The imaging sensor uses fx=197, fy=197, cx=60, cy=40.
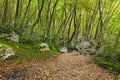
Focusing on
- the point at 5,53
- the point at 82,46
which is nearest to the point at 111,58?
the point at 5,53

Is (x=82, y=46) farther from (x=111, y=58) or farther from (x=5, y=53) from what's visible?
(x=5, y=53)

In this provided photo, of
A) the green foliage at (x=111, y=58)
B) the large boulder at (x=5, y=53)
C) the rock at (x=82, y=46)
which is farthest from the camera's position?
the rock at (x=82, y=46)

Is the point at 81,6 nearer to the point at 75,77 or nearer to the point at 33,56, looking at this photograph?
the point at 33,56

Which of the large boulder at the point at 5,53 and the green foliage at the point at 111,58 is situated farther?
the green foliage at the point at 111,58

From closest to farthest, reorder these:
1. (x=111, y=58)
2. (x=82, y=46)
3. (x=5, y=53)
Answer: (x=5, y=53)
(x=111, y=58)
(x=82, y=46)

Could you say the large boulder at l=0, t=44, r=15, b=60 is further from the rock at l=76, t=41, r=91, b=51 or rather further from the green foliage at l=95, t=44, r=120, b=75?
the rock at l=76, t=41, r=91, b=51

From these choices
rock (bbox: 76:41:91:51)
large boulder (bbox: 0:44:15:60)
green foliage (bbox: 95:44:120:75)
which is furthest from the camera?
rock (bbox: 76:41:91:51)

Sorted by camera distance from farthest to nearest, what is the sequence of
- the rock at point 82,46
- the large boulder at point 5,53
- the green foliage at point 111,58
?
the rock at point 82,46, the green foliage at point 111,58, the large boulder at point 5,53

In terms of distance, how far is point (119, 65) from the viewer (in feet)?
45.0

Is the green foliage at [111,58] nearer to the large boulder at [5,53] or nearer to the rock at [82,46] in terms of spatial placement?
the large boulder at [5,53]

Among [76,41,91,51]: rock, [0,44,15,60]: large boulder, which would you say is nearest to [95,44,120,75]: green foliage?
[0,44,15,60]: large boulder

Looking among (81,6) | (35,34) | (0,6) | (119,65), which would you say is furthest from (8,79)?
(0,6)

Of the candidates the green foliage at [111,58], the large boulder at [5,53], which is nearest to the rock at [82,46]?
the green foliage at [111,58]

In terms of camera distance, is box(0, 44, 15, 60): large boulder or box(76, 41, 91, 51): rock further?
box(76, 41, 91, 51): rock
